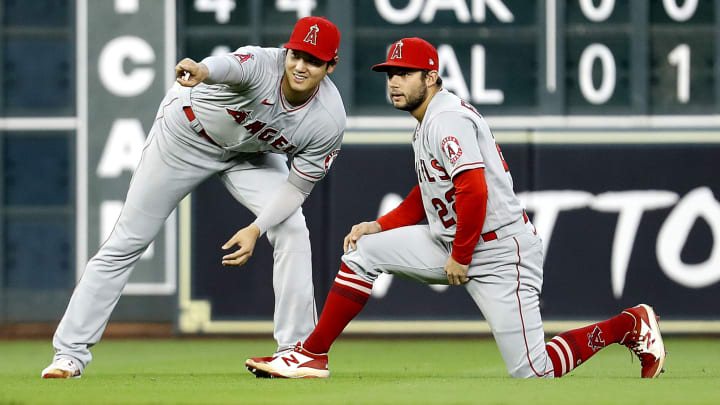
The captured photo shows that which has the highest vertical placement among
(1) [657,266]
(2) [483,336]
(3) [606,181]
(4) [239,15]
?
(4) [239,15]

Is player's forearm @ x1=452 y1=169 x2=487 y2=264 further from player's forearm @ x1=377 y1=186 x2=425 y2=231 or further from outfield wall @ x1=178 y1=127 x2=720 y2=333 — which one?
outfield wall @ x1=178 y1=127 x2=720 y2=333

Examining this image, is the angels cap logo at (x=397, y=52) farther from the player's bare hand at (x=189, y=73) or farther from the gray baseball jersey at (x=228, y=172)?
the player's bare hand at (x=189, y=73)

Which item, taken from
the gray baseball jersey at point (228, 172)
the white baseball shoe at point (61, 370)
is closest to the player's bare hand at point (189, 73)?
the gray baseball jersey at point (228, 172)

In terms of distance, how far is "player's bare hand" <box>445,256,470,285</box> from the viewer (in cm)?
455

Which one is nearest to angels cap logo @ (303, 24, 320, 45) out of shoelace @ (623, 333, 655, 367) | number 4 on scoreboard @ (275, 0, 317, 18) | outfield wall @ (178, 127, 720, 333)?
shoelace @ (623, 333, 655, 367)

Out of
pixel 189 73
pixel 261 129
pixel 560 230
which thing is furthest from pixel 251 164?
pixel 560 230

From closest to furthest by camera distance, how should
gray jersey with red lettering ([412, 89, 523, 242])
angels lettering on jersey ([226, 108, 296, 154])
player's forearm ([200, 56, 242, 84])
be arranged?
player's forearm ([200, 56, 242, 84]), gray jersey with red lettering ([412, 89, 523, 242]), angels lettering on jersey ([226, 108, 296, 154])

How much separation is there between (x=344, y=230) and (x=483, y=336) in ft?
3.63

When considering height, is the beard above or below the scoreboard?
below

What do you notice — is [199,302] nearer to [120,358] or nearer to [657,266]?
[120,358]

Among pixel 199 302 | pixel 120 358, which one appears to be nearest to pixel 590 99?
pixel 199 302

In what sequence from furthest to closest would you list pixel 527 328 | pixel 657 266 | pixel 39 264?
1. pixel 39 264
2. pixel 657 266
3. pixel 527 328

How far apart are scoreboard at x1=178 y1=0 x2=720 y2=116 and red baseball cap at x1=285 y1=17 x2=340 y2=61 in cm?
284

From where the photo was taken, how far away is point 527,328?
15.2 ft
